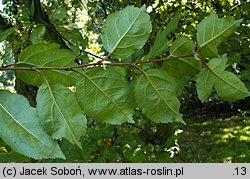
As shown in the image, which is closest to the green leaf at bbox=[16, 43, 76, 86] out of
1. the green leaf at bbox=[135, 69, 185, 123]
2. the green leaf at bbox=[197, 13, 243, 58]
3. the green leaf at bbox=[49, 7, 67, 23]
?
the green leaf at bbox=[135, 69, 185, 123]

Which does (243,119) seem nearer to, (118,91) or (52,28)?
(52,28)

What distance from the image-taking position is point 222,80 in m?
0.76

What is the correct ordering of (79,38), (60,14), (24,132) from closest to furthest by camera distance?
(24,132)
(60,14)
(79,38)

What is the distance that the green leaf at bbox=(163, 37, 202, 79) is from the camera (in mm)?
762

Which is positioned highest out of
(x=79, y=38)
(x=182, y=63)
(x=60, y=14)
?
(x=60, y=14)

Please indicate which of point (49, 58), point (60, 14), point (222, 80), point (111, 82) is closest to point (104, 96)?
point (111, 82)

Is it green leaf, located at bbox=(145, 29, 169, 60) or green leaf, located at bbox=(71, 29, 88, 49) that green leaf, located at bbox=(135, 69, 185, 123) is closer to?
green leaf, located at bbox=(145, 29, 169, 60)

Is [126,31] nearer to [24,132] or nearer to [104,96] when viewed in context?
[104,96]

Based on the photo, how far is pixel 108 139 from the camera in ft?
6.40

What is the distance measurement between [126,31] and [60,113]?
8.3 inches

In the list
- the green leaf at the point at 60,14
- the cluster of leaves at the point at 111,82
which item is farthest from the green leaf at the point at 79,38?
the cluster of leaves at the point at 111,82
